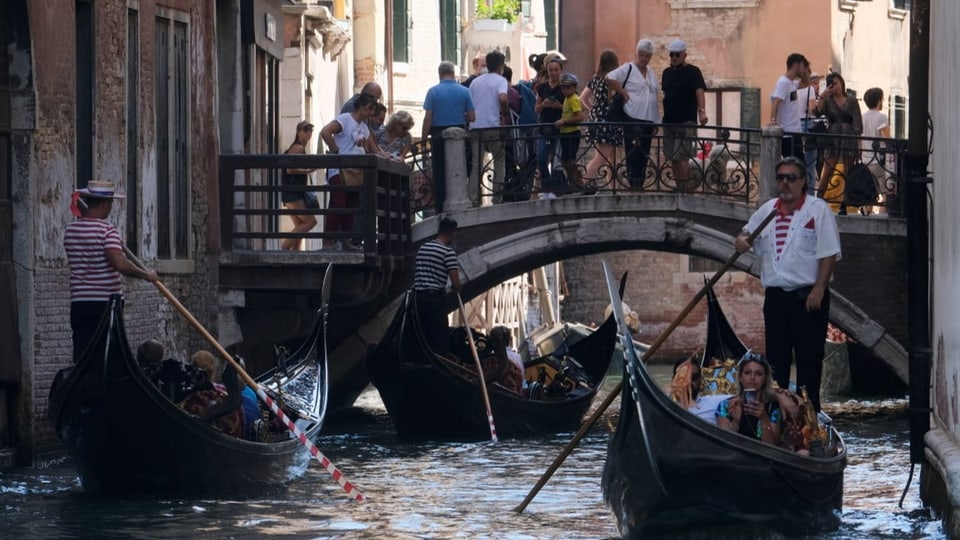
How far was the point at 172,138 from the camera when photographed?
11.4m

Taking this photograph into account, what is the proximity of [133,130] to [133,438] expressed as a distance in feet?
9.02

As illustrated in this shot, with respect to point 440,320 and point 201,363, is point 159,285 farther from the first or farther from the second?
point 440,320

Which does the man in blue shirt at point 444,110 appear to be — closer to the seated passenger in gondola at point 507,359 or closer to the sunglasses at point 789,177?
the seated passenger in gondola at point 507,359

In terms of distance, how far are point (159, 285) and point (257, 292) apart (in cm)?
376

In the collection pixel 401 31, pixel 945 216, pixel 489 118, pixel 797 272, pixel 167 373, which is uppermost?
pixel 401 31

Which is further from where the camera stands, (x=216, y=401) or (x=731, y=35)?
(x=731, y=35)

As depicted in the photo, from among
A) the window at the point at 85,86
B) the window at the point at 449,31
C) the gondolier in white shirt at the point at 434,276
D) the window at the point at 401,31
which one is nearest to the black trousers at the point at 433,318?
the gondolier in white shirt at the point at 434,276

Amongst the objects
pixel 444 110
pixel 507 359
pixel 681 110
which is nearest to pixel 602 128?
pixel 681 110

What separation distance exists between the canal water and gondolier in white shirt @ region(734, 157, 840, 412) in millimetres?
640

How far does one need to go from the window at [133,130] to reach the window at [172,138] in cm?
34

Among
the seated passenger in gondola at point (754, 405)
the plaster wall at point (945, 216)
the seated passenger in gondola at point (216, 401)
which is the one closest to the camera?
the plaster wall at point (945, 216)

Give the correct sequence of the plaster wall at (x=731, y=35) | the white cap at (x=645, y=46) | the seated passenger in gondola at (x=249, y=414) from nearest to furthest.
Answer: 1. the seated passenger in gondola at (x=249, y=414)
2. the white cap at (x=645, y=46)
3. the plaster wall at (x=731, y=35)

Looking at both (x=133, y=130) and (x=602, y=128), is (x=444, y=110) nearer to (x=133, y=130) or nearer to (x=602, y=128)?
(x=602, y=128)

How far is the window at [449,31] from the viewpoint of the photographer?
20.3m
